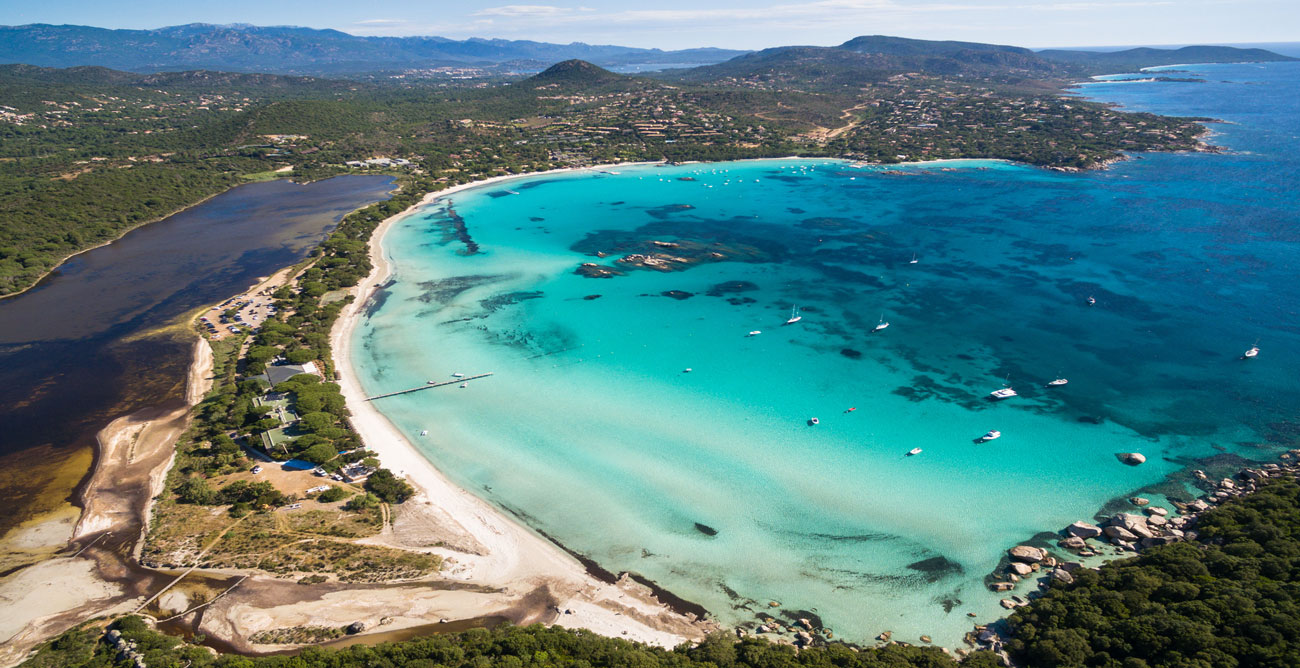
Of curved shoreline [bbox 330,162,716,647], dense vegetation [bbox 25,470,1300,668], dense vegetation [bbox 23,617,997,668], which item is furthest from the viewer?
curved shoreline [bbox 330,162,716,647]

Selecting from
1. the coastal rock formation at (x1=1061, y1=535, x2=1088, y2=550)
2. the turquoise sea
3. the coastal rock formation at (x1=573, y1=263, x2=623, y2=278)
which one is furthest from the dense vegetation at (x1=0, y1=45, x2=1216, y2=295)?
the coastal rock formation at (x1=1061, y1=535, x2=1088, y2=550)

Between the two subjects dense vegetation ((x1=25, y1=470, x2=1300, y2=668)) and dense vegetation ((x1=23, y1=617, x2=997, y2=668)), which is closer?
dense vegetation ((x1=25, y1=470, x2=1300, y2=668))

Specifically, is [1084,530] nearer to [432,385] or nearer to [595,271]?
[432,385]

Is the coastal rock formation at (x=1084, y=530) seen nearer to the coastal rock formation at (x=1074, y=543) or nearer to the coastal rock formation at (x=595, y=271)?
the coastal rock formation at (x=1074, y=543)

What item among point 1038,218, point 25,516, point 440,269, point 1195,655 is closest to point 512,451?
point 25,516

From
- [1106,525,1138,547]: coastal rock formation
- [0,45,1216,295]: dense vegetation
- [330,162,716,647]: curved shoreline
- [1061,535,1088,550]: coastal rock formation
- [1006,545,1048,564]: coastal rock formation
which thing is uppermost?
[0,45,1216,295]: dense vegetation

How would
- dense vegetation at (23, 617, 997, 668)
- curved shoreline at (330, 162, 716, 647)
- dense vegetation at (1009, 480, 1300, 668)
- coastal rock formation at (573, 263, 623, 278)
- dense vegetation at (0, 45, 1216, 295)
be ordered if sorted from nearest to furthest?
dense vegetation at (1009, 480, 1300, 668) < dense vegetation at (23, 617, 997, 668) < curved shoreline at (330, 162, 716, 647) < coastal rock formation at (573, 263, 623, 278) < dense vegetation at (0, 45, 1216, 295)

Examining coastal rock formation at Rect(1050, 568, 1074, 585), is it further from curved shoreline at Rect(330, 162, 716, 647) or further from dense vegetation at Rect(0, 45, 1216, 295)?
dense vegetation at Rect(0, 45, 1216, 295)
